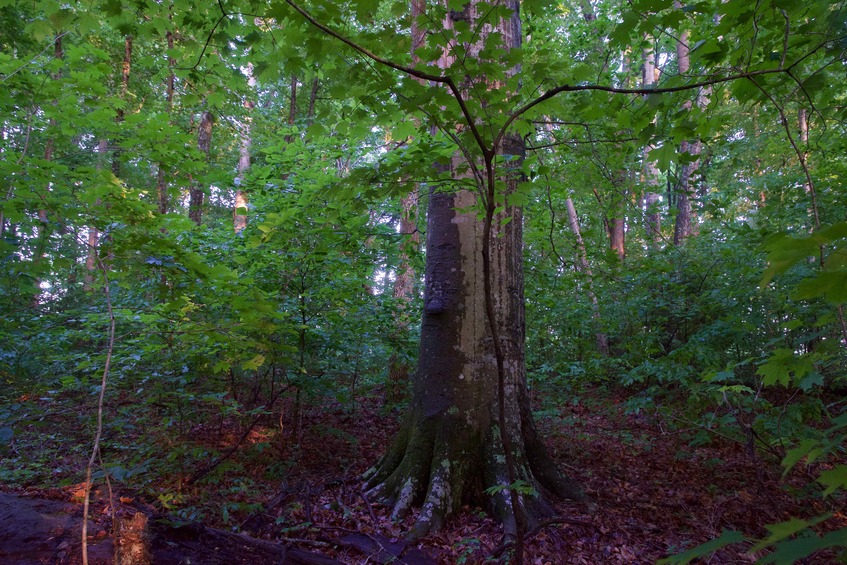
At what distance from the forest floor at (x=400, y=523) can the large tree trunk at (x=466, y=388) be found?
8.7 inches

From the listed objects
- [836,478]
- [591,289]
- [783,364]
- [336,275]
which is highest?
[591,289]

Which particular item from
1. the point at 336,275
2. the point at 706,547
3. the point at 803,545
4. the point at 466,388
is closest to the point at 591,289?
the point at 466,388

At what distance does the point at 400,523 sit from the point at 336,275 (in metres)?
2.71

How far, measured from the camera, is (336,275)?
5180mm

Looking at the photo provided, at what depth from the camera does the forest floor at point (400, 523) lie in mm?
2982

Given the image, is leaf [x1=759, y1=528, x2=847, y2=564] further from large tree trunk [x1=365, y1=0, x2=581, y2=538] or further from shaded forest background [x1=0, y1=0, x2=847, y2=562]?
large tree trunk [x1=365, y1=0, x2=581, y2=538]

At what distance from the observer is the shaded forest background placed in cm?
275

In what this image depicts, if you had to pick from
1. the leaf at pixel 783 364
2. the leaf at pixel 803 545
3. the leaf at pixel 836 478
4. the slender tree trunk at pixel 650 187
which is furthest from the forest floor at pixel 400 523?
the slender tree trunk at pixel 650 187

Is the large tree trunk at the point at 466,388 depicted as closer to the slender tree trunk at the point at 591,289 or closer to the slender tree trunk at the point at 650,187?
the slender tree trunk at the point at 650,187

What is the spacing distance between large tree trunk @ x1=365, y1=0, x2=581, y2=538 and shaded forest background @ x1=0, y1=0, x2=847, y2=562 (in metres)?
0.35

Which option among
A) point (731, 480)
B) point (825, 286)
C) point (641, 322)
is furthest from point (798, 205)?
point (825, 286)

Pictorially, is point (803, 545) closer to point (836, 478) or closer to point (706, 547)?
point (706, 547)

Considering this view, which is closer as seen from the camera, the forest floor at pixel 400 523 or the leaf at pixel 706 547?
the leaf at pixel 706 547

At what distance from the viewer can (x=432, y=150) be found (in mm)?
2922
